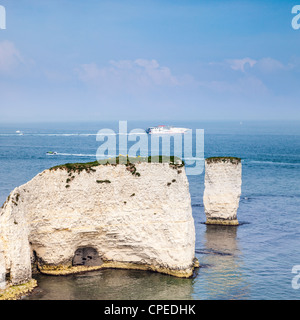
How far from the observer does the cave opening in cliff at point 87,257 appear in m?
35.5

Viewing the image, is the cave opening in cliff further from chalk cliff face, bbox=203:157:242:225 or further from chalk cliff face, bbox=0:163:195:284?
chalk cliff face, bbox=203:157:242:225

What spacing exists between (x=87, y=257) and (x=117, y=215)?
437 centimetres

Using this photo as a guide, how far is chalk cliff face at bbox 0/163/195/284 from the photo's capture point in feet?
109

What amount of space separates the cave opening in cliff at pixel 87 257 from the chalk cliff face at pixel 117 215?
81 centimetres

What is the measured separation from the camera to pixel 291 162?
118875mm

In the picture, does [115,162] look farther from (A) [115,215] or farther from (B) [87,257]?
(B) [87,257]

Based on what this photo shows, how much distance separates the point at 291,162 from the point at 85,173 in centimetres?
9393

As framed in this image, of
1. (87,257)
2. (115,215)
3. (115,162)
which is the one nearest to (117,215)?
(115,215)

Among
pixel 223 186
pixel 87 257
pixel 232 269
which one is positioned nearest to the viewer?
pixel 87 257

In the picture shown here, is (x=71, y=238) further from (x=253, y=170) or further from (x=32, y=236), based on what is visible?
(x=253, y=170)

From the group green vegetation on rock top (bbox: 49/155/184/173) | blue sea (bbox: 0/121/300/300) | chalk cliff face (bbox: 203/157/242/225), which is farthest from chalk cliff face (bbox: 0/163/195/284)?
chalk cliff face (bbox: 203/157/242/225)

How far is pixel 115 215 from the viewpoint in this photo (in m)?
34.0

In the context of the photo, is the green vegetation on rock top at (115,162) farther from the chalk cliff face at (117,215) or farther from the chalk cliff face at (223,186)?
the chalk cliff face at (223,186)

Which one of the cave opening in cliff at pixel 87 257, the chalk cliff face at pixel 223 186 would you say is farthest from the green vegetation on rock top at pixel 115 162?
the chalk cliff face at pixel 223 186
